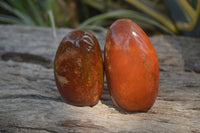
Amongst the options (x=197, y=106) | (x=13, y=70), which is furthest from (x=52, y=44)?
(x=197, y=106)

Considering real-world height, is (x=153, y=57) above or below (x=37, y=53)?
above

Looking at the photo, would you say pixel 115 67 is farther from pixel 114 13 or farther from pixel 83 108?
pixel 114 13

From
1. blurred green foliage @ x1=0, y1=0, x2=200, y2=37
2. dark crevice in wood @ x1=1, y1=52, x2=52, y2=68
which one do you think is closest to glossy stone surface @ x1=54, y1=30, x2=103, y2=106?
dark crevice in wood @ x1=1, y1=52, x2=52, y2=68

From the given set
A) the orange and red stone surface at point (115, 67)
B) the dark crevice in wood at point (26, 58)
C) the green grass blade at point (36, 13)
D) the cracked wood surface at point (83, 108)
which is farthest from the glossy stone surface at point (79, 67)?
the green grass blade at point (36, 13)

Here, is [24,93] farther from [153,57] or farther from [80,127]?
[153,57]

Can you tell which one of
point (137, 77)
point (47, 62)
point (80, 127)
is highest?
point (137, 77)
